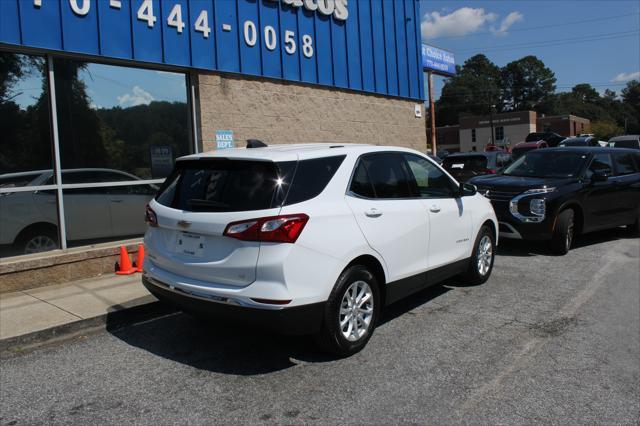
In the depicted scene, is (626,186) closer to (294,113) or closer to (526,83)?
(294,113)

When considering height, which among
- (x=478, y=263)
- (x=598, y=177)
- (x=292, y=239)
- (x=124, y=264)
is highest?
(x=598, y=177)

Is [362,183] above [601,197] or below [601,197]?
above

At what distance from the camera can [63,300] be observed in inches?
235

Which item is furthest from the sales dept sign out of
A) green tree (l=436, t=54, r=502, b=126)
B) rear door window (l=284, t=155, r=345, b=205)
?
green tree (l=436, t=54, r=502, b=126)

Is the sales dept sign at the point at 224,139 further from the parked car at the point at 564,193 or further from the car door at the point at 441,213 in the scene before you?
the parked car at the point at 564,193

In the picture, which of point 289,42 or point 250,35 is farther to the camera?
point 289,42

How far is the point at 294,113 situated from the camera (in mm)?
10023

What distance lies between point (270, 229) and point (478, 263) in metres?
3.64

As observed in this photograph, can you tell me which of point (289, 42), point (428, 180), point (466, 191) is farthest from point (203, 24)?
point (466, 191)

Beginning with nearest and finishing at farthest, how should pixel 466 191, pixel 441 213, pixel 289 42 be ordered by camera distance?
1. pixel 441 213
2. pixel 466 191
3. pixel 289 42

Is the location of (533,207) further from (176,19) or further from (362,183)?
(176,19)

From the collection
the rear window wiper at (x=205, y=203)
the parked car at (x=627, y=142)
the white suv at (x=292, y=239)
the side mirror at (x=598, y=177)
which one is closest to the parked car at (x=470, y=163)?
the side mirror at (x=598, y=177)

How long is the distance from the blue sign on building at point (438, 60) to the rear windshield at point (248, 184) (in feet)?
61.4

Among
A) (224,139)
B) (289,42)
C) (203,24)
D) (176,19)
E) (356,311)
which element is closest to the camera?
(356,311)
